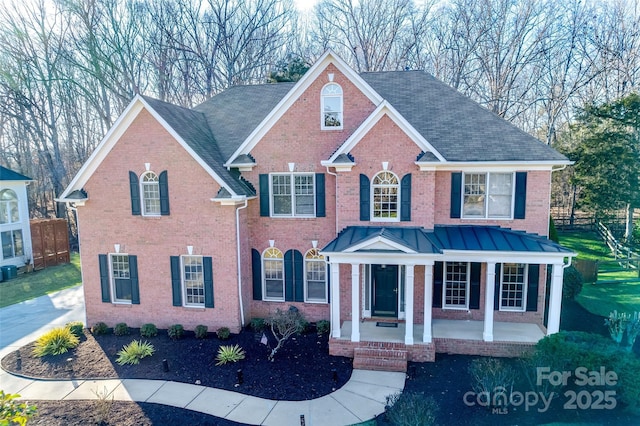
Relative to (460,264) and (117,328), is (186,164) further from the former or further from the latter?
(460,264)

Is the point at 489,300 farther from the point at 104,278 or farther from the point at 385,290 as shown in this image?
the point at 104,278

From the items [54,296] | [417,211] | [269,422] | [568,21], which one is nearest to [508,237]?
[417,211]

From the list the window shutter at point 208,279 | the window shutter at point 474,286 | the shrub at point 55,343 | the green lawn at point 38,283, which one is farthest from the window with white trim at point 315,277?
the green lawn at point 38,283

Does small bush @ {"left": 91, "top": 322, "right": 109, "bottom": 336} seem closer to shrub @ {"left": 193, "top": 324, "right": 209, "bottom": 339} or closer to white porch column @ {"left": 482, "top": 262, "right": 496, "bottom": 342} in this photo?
shrub @ {"left": 193, "top": 324, "right": 209, "bottom": 339}

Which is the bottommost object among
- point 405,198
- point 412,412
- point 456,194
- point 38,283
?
point 38,283

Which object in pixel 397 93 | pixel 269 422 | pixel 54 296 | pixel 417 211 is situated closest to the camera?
pixel 269 422

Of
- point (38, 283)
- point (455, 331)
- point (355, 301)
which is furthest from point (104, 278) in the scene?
point (455, 331)

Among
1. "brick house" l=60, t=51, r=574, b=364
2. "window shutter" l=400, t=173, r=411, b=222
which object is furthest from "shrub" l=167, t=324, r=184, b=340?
"window shutter" l=400, t=173, r=411, b=222
